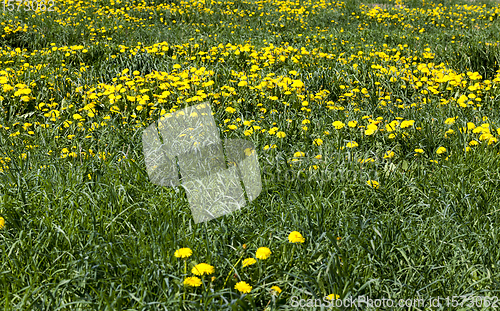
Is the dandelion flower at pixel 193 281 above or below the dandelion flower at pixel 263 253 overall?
above

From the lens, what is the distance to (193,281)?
1775mm

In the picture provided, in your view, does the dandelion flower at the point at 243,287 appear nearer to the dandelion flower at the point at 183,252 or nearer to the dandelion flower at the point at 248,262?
the dandelion flower at the point at 248,262

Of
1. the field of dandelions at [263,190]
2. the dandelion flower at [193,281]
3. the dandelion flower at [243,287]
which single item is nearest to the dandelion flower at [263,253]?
the field of dandelions at [263,190]

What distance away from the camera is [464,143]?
315 centimetres

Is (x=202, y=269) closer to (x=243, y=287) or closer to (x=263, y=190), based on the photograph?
(x=243, y=287)

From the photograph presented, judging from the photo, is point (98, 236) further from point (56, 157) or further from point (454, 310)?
point (454, 310)

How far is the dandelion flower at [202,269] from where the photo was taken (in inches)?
71.3

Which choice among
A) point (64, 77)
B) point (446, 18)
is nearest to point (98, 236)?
point (64, 77)

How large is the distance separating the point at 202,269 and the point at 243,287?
0.63 feet

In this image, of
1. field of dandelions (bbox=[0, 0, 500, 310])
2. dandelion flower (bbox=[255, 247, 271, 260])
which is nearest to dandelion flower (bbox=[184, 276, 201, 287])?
field of dandelions (bbox=[0, 0, 500, 310])

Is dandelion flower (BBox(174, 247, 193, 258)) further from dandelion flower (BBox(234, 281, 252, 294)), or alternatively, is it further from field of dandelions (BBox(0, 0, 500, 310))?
dandelion flower (BBox(234, 281, 252, 294))

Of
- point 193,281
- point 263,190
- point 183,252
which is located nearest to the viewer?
point 193,281

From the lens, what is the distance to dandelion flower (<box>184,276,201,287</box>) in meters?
1.76

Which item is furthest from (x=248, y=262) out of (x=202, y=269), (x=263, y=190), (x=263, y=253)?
(x=263, y=190)
